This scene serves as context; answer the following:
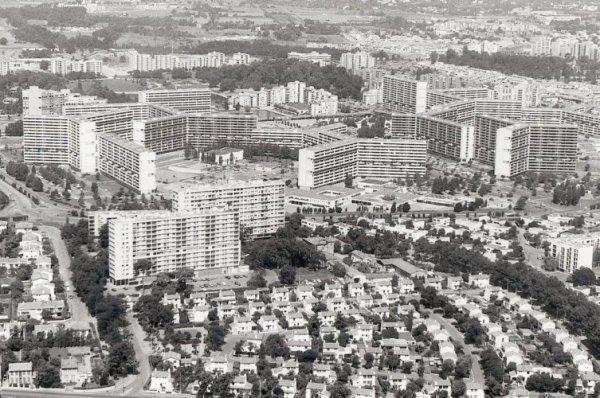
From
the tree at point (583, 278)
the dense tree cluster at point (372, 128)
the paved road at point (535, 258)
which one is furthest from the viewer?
the dense tree cluster at point (372, 128)

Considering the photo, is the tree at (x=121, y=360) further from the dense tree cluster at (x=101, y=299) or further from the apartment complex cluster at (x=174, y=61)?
the apartment complex cluster at (x=174, y=61)

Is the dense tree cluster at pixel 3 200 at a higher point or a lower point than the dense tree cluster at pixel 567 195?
lower

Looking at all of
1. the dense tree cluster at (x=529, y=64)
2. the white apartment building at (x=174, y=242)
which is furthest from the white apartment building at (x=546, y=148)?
the dense tree cluster at (x=529, y=64)

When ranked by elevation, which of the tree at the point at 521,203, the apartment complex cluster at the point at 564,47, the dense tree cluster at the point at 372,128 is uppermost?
the apartment complex cluster at the point at 564,47

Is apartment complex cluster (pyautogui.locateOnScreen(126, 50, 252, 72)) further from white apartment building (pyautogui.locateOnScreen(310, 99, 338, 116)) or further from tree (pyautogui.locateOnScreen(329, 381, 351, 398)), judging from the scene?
tree (pyautogui.locateOnScreen(329, 381, 351, 398))

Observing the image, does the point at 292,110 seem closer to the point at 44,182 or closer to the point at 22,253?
the point at 44,182

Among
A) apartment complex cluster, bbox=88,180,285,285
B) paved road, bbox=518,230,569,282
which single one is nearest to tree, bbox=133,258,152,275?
apartment complex cluster, bbox=88,180,285,285

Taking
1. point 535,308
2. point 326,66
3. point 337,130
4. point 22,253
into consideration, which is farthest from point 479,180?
point 326,66
